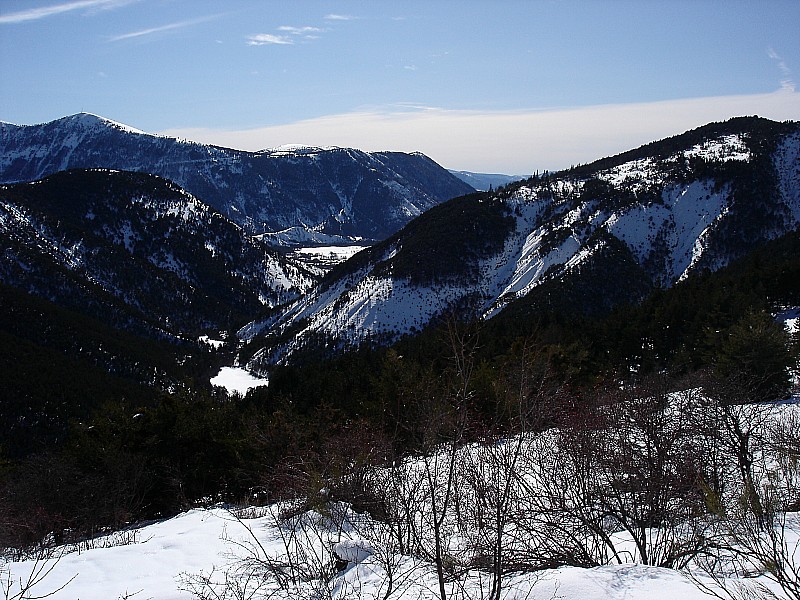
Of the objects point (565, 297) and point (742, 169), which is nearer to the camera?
point (565, 297)

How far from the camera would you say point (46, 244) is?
199000 millimetres

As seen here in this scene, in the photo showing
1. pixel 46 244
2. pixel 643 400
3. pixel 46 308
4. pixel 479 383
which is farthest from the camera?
pixel 46 244

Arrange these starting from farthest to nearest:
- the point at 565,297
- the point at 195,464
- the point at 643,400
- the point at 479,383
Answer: the point at 565,297 < the point at 479,383 < the point at 195,464 < the point at 643,400

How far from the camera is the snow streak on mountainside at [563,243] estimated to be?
131625 millimetres

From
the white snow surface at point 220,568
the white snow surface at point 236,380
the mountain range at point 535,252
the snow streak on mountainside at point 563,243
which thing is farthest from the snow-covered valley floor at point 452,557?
the white snow surface at point 236,380

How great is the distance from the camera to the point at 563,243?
14388cm

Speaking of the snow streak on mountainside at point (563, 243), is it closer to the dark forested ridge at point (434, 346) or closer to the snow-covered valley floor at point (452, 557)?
the dark forested ridge at point (434, 346)

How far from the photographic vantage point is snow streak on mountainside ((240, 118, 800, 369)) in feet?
432

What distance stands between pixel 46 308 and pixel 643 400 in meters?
149

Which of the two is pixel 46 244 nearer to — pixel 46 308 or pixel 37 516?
pixel 46 308

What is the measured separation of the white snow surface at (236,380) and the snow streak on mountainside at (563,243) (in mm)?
5653

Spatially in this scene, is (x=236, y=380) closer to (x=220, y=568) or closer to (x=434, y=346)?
(x=434, y=346)

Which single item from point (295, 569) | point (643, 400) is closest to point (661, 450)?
point (643, 400)

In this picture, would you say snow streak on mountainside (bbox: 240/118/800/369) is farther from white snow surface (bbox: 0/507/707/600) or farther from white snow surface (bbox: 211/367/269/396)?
white snow surface (bbox: 0/507/707/600)
